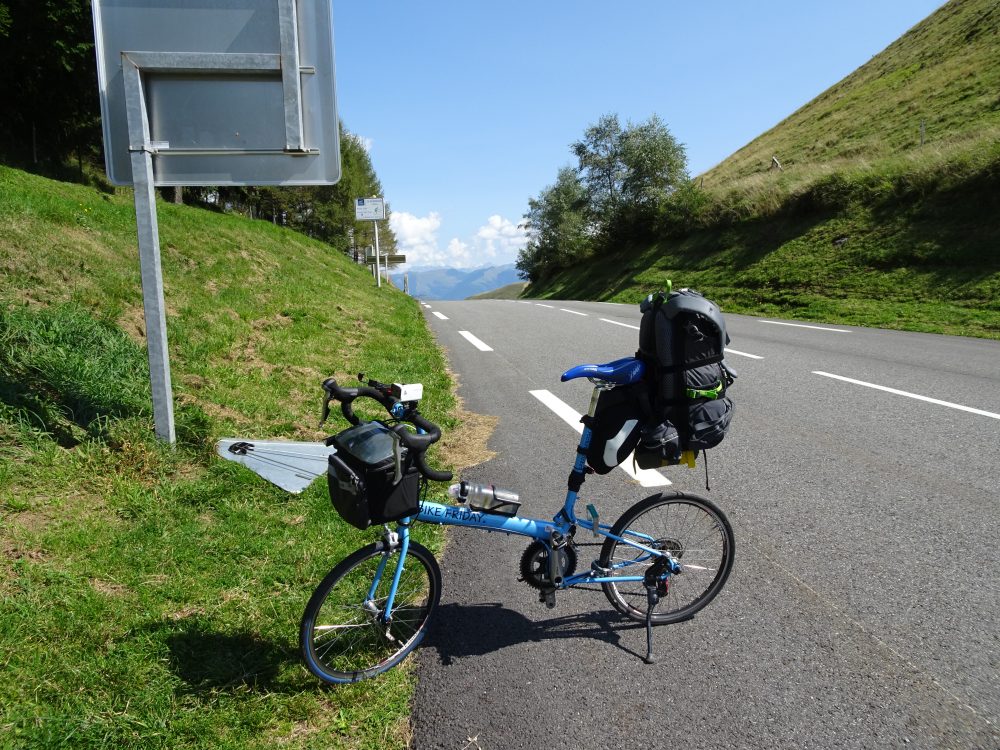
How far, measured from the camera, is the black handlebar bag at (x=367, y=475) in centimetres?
239

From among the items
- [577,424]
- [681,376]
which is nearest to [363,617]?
[681,376]

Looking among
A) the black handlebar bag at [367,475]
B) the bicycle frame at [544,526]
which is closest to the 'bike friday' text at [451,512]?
the bicycle frame at [544,526]

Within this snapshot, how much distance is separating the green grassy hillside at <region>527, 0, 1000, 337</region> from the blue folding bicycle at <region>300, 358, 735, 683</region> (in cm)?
1260

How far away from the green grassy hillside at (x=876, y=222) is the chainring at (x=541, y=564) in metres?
13.1

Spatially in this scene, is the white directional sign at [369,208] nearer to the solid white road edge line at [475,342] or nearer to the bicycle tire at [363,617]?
the solid white road edge line at [475,342]

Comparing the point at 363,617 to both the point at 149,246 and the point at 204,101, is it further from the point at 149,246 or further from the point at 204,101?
the point at 204,101

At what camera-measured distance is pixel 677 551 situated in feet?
10.8

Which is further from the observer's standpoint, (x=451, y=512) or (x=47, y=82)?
(x=47, y=82)

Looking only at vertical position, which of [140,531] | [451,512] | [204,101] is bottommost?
[140,531]

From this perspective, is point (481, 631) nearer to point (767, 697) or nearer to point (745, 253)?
point (767, 697)

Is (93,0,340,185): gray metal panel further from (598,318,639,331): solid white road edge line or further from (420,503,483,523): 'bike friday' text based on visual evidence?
(598,318,639,331): solid white road edge line

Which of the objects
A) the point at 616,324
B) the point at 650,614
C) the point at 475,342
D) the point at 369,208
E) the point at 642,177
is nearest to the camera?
the point at 650,614

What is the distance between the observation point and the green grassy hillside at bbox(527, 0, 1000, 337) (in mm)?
16375

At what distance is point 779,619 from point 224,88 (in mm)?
4821
